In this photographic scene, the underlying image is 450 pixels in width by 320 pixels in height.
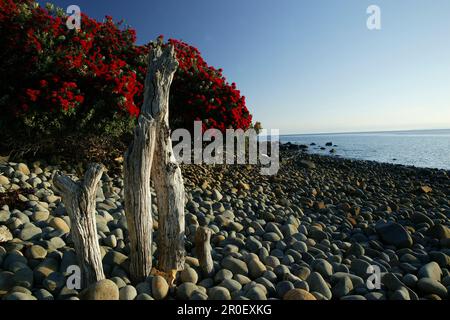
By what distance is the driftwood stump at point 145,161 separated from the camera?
2922 millimetres

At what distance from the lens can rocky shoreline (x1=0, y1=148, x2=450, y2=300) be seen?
3.06m

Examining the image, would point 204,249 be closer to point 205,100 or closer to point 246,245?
point 246,245

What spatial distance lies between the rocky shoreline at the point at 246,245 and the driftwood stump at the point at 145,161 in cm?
33

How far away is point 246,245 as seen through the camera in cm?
450

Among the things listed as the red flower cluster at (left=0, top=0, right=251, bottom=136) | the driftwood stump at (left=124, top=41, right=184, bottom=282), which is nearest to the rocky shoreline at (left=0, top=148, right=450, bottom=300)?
the driftwood stump at (left=124, top=41, right=184, bottom=282)

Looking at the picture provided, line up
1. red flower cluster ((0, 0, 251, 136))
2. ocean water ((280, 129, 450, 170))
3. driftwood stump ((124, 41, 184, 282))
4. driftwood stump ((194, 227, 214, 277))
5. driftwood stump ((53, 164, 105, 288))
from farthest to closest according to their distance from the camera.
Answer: ocean water ((280, 129, 450, 170)) → red flower cluster ((0, 0, 251, 136)) → driftwood stump ((194, 227, 214, 277)) → driftwood stump ((124, 41, 184, 282)) → driftwood stump ((53, 164, 105, 288))

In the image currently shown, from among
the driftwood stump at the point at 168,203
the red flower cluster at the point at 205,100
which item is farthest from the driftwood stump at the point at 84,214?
the red flower cluster at the point at 205,100

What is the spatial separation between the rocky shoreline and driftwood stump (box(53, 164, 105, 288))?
0.75ft

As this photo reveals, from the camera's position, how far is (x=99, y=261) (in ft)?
9.57

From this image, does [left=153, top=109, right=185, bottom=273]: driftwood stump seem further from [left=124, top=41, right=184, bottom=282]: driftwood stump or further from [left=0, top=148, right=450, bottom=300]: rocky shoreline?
[left=0, top=148, right=450, bottom=300]: rocky shoreline

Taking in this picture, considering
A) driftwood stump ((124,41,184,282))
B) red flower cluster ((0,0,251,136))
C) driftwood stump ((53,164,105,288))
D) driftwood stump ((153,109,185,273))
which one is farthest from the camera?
red flower cluster ((0,0,251,136))
